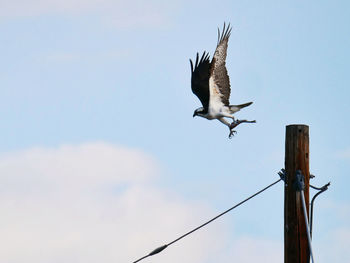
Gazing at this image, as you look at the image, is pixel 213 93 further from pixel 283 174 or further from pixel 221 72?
pixel 283 174

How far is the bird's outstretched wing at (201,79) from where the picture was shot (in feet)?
40.7

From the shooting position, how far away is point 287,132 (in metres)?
7.52

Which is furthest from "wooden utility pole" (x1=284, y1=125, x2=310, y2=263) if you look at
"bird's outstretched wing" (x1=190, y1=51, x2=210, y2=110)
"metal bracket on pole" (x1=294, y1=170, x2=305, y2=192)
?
"bird's outstretched wing" (x1=190, y1=51, x2=210, y2=110)

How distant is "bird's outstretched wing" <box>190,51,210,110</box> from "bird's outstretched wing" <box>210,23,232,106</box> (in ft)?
0.75

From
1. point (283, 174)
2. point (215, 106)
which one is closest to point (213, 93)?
point (215, 106)

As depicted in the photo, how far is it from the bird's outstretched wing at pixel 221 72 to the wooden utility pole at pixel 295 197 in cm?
546

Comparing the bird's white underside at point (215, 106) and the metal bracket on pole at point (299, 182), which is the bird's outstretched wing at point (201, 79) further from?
the metal bracket on pole at point (299, 182)

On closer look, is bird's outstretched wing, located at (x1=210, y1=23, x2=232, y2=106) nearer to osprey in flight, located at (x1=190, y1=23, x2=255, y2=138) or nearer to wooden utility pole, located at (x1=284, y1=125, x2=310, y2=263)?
osprey in flight, located at (x1=190, y1=23, x2=255, y2=138)

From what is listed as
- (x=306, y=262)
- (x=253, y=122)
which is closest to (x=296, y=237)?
(x=306, y=262)

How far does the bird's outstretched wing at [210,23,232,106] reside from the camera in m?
13.3

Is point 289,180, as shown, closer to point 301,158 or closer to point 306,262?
point 301,158

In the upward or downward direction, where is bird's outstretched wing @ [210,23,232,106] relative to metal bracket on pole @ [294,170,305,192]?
upward

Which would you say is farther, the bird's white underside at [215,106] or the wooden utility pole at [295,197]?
the bird's white underside at [215,106]

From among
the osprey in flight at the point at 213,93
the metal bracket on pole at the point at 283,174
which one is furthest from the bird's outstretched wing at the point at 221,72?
the metal bracket on pole at the point at 283,174
